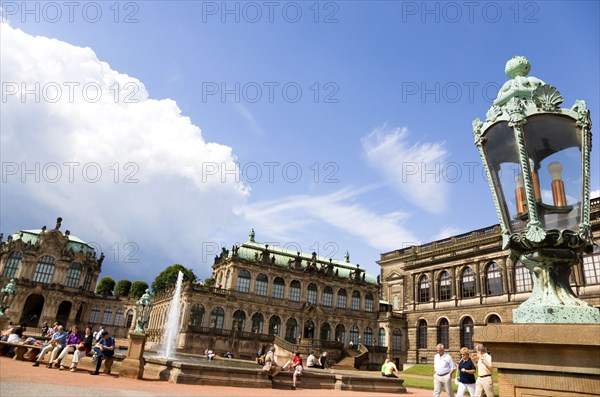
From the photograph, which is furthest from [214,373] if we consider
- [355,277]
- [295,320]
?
[355,277]

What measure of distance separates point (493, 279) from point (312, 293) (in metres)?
22.8

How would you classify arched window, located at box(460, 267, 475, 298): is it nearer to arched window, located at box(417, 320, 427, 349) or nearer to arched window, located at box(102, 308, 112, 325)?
arched window, located at box(417, 320, 427, 349)

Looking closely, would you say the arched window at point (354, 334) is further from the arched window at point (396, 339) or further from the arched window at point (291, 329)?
the arched window at point (291, 329)

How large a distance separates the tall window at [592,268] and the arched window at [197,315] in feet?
125

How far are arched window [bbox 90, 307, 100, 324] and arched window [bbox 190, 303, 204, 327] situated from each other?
31.2 m

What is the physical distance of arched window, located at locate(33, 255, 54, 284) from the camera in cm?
5850

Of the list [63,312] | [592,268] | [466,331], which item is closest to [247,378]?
[592,268]

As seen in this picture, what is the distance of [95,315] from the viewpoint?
65000mm

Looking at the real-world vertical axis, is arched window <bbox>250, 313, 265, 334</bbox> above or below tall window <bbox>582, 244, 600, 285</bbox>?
below

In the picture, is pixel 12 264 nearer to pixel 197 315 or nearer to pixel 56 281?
pixel 56 281

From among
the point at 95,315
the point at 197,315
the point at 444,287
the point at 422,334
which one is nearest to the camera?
the point at 197,315

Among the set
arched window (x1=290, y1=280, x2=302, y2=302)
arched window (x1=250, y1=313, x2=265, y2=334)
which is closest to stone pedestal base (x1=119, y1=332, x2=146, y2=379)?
arched window (x1=250, y1=313, x2=265, y2=334)

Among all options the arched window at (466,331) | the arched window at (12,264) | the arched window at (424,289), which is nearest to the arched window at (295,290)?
the arched window at (424,289)

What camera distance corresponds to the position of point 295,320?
50.0 meters
